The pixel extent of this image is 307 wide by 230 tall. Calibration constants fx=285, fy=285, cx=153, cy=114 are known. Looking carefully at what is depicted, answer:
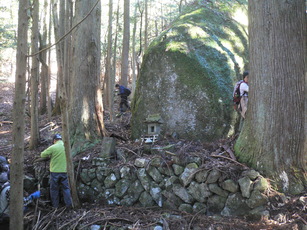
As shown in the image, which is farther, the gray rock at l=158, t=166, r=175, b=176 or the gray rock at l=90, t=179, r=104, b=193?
the gray rock at l=90, t=179, r=104, b=193

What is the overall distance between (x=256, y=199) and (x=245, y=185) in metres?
0.29

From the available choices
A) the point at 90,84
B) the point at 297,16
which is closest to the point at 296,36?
the point at 297,16

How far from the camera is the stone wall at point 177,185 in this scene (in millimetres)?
5168

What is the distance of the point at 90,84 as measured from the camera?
25.3 ft

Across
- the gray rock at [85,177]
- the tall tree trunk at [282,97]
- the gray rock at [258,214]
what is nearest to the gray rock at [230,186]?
the gray rock at [258,214]

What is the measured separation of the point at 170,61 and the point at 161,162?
3.43 metres

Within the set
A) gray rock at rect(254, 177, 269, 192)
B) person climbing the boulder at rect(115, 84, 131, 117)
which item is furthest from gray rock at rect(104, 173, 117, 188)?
person climbing the boulder at rect(115, 84, 131, 117)

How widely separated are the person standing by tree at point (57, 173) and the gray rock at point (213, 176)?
310 centimetres

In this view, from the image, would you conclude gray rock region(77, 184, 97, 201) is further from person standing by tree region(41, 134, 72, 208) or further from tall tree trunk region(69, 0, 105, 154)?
tall tree trunk region(69, 0, 105, 154)

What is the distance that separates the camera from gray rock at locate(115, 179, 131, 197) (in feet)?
20.5

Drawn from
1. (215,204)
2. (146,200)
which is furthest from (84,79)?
(215,204)

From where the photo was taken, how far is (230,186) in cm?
526

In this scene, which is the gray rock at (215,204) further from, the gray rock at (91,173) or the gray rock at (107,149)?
the gray rock at (91,173)

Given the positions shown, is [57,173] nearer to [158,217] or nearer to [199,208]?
[158,217]
